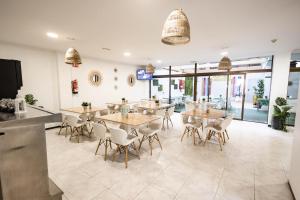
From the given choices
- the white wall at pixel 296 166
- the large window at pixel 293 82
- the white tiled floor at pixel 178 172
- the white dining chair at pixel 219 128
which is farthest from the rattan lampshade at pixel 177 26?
the large window at pixel 293 82

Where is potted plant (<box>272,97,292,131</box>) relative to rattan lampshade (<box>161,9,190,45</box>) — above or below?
below

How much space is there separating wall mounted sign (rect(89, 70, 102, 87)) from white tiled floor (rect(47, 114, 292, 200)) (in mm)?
3025

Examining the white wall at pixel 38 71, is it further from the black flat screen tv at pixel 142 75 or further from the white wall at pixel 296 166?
the white wall at pixel 296 166

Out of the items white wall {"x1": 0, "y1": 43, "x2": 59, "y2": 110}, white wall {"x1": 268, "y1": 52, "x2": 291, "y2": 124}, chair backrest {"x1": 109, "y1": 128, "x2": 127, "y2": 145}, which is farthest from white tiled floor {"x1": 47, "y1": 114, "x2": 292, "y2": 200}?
white wall {"x1": 268, "y1": 52, "x2": 291, "y2": 124}

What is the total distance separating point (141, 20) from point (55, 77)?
13.3 ft

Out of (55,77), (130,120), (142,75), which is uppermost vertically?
(142,75)

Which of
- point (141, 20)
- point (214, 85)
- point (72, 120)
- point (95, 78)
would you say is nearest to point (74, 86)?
point (95, 78)

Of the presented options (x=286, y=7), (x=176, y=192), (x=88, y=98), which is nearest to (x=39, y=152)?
(x=176, y=192)

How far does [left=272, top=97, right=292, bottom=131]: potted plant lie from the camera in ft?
15.5

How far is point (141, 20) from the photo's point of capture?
2590 mm

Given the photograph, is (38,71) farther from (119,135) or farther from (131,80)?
(131,80)

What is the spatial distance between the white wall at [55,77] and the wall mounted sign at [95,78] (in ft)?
0.47

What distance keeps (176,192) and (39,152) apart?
5.84ft

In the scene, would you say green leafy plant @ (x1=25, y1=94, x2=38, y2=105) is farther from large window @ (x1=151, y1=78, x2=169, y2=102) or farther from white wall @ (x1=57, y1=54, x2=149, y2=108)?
large window @ (x1=151, y1=78, x2=169, y2=102)
